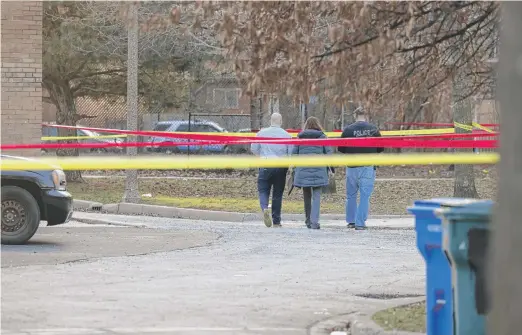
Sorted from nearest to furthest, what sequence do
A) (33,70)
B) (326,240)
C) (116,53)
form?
(326,240), (33,70), (116,53)

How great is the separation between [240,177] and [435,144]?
19.4 m

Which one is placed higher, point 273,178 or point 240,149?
point 273,178

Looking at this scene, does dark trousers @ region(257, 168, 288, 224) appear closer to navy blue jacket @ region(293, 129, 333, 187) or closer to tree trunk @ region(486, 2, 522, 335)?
navy blue jacket @ region(293, 129, 333, 187)

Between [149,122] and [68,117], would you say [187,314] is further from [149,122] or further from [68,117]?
[149,122]

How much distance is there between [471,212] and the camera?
6.51 meters

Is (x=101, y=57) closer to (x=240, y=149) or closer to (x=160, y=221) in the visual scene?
(x=160, y=221)

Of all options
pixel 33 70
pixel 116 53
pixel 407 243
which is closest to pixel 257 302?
pixel 407 243

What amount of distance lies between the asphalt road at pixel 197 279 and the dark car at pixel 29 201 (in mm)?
244

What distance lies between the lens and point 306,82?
30.8 ft

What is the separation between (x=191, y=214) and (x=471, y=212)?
1323 cm

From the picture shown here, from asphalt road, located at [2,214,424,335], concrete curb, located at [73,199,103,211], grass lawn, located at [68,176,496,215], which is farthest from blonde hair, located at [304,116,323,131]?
concrete curb, located at [73,199,103,211]

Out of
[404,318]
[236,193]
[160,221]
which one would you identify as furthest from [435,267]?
[236,193]

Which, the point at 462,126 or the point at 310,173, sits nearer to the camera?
the point at 310,173

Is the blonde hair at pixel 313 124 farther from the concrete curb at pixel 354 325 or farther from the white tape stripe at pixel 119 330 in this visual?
the white tape stripe at pixel 119 330
